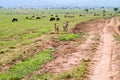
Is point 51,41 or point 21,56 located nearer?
point 21,56

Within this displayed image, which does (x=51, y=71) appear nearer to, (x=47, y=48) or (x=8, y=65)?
(x=8, y=65)

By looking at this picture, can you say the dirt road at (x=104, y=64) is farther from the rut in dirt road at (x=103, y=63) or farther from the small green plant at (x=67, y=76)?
the small green plant at (x=67, y=76)

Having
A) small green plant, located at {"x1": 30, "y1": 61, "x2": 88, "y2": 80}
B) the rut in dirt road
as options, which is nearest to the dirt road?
the rut in dirt road

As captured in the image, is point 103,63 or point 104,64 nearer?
point 104,64

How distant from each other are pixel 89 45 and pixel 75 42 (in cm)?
264

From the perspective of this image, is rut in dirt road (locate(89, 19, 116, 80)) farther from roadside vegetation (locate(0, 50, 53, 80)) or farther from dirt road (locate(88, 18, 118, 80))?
roadside vegetation (locate(0, 50, 53, 80))

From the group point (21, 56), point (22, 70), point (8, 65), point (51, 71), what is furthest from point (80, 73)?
point (21, 56)

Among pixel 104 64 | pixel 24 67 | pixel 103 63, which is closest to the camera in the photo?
pixel 24 67

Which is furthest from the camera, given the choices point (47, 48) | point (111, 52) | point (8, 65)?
point (47, 48)

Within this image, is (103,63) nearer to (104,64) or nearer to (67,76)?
(104,64)

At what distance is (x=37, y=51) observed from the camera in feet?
69.8

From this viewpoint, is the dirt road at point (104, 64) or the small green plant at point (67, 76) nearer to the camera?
the small green plant at point (67, 76)

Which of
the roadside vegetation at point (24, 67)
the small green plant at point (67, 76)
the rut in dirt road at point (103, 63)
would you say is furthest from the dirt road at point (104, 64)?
the roadside vegetation at point (24, 67)

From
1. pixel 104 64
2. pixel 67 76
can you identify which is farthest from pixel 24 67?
pixel 104 64
